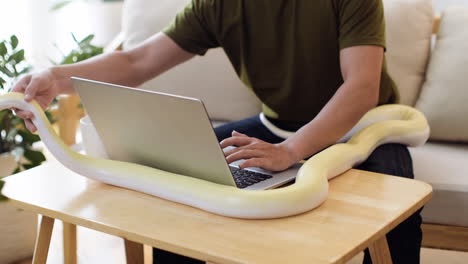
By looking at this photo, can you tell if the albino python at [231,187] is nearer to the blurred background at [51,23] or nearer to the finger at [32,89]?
the finger at [32,89]

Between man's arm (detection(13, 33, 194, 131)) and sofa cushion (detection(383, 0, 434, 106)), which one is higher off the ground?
man's arm (detection(13, 33, 194, 131))

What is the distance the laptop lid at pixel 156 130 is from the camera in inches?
40.1

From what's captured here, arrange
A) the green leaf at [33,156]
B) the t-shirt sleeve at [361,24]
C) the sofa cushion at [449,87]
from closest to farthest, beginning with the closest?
the green leaf at [33,156]
the t-shirt sleeve at [361,24]
the sofa cushion at [449,87]

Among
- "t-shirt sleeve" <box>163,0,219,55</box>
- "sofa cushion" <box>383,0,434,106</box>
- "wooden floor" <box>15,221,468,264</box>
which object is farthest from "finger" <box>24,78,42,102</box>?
"sofa cushion" <box>383,0,434,106</box>

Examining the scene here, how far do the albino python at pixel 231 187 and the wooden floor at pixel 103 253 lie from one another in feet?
2.05

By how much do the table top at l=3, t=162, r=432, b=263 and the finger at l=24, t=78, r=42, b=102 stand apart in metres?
0.16

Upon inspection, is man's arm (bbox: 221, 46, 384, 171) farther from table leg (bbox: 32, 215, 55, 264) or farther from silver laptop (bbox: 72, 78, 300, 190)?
table leg (bbox: 32, 215, 55, 264)

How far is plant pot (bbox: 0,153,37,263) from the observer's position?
1866 millimetres

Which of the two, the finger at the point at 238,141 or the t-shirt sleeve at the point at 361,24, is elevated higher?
the t-shirt sleeve at the point at 361,24

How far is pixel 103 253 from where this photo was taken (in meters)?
2.05

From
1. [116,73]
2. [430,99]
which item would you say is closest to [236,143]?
[116,73]

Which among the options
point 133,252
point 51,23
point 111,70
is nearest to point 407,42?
point 111,70

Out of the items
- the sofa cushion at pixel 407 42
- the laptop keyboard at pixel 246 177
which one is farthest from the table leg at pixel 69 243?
the sofa cushion at pixel 407 42

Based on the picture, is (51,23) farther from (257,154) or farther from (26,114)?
(257,154)
